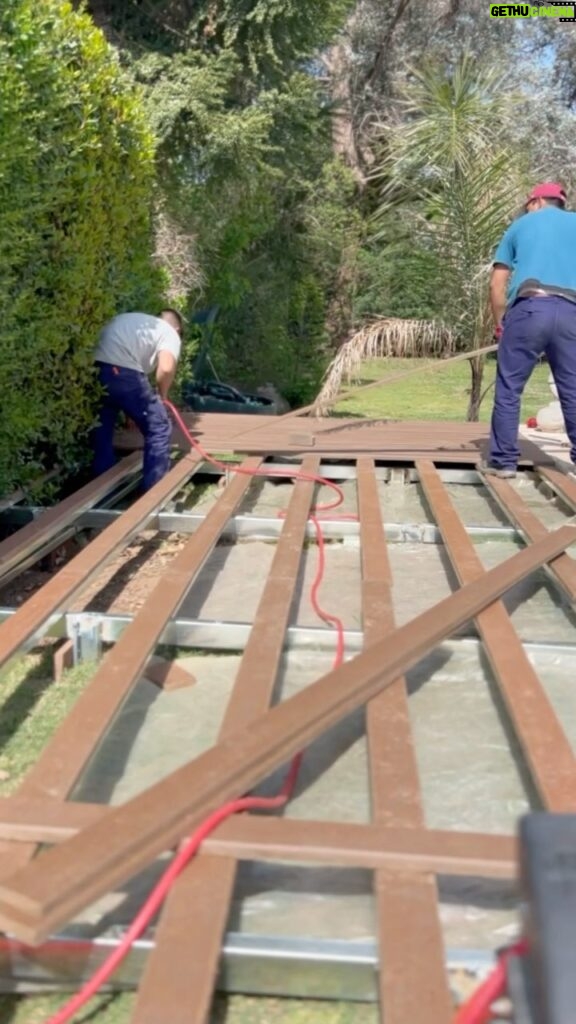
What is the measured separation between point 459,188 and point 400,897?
27.4 ft

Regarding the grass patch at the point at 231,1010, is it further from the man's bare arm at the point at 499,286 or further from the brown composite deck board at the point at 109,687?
the man's bare arm at the point at 499,286

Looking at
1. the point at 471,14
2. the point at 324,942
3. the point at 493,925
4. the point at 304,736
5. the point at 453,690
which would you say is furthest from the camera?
the point at 471,14

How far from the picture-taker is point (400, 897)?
195 cm

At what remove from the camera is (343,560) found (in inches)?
190

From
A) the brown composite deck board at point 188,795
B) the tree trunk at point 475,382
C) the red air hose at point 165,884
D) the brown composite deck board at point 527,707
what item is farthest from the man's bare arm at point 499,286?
the red air hose at point 165,884

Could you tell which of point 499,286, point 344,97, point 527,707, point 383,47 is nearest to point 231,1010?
point 527,707

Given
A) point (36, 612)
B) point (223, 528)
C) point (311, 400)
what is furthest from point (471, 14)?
point (36, 612)

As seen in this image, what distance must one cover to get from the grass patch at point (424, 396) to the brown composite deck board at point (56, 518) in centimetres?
527

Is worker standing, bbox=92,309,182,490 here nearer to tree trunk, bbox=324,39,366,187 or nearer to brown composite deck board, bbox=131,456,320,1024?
brown composite deck board, bbox=131,456,320,1024

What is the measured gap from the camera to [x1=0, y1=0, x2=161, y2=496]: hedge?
4.65m

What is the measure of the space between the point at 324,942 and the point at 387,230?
31.0 ft

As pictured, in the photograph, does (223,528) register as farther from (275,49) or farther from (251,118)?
(275,49)

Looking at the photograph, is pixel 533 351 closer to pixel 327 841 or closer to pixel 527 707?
pixel 527 707

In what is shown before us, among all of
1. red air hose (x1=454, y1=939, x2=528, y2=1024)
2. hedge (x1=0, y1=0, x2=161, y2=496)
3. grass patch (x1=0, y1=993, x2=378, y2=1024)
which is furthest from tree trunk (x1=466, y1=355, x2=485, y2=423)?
red air hose (x1=454, y1=939, x2=528, y2=1024)
